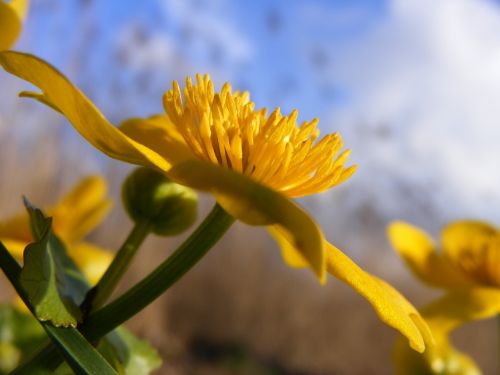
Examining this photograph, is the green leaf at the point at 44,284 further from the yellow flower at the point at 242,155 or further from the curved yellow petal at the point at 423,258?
the curved yellow petal at the point at 423,258

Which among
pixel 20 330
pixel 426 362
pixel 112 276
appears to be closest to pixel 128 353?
pixel 112 276

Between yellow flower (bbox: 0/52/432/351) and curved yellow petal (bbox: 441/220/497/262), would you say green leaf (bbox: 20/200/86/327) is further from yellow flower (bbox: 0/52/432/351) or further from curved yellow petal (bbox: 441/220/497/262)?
curved yellow petal (bbox: 441/220/497/262)

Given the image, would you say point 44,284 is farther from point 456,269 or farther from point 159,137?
point 456,269

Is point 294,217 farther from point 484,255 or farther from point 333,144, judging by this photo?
point 484,255

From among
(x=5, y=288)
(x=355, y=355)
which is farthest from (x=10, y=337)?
(x=355, y=355)

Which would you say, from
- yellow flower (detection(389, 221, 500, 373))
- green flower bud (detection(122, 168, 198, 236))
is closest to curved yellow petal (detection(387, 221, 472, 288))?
yellow flower (detection(389, 221, 500, 373))

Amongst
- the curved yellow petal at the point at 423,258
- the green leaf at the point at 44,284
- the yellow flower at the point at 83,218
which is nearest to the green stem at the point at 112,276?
the green leaf at the point at 44,284
